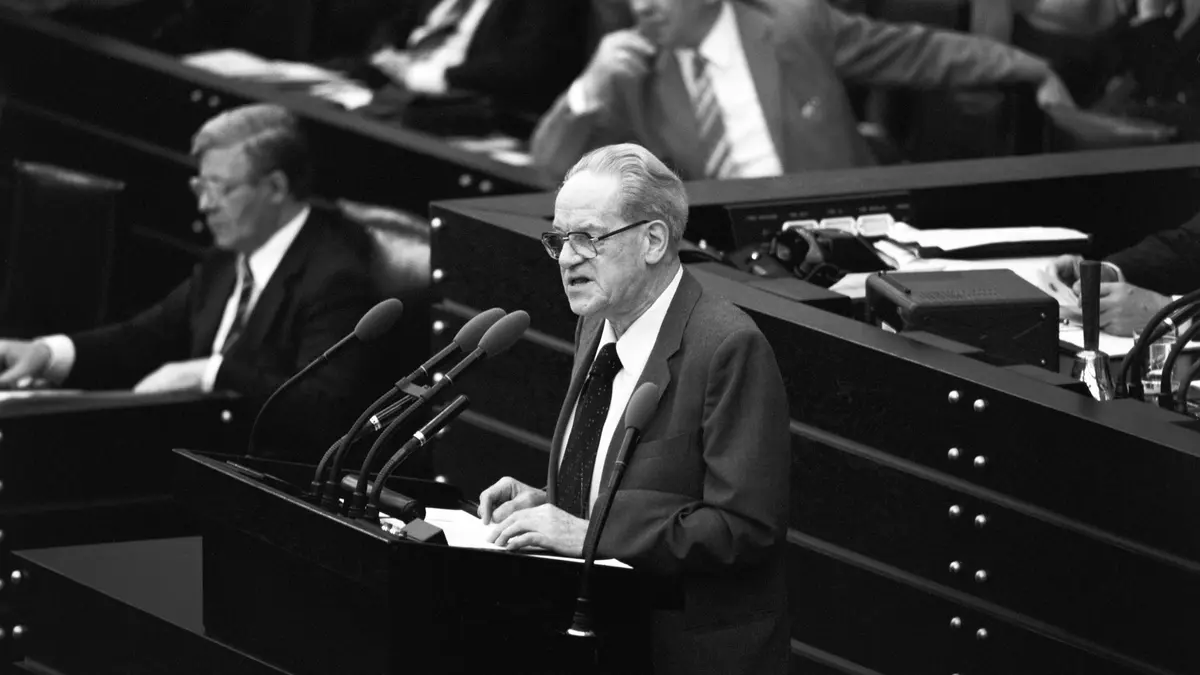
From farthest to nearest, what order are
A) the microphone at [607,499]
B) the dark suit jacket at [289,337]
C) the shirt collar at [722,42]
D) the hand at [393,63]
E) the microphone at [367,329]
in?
the hand at [393,63] → the shirt collar at [722,42] → the dark suit jacket at [289,337] → the microphone at [367,329] → the microphone at [607,499]

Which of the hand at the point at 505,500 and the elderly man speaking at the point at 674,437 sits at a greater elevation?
the elderly man speaking at the point at 674,437

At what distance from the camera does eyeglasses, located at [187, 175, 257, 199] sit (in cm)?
564

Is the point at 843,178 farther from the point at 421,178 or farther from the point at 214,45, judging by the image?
the point at 214,45

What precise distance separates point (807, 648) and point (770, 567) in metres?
1.25

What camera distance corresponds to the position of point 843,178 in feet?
17.6

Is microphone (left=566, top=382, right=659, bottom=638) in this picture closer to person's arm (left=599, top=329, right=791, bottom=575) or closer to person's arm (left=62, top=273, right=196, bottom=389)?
person's arm (left=599, top=329, right=791, bottom=575)

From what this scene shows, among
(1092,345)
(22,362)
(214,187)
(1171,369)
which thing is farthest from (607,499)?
(22,362)

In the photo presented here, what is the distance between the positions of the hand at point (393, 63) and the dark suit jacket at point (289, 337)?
2.37m

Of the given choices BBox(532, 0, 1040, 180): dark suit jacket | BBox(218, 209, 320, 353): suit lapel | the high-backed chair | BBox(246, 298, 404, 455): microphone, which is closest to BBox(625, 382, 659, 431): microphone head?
BBox(246, 298, 404, 455): microphone

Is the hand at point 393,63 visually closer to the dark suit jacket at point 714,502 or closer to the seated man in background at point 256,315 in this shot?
the seated man in background at point 256,315

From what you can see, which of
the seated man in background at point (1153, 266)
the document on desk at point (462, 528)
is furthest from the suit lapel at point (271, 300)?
the document on desk at point (462, 528)

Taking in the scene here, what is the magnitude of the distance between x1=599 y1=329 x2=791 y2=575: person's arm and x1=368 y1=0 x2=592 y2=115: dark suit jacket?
442 centimetres

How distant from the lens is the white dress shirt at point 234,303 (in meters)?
5.58

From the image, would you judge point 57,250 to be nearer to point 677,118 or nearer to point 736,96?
point 677,118
